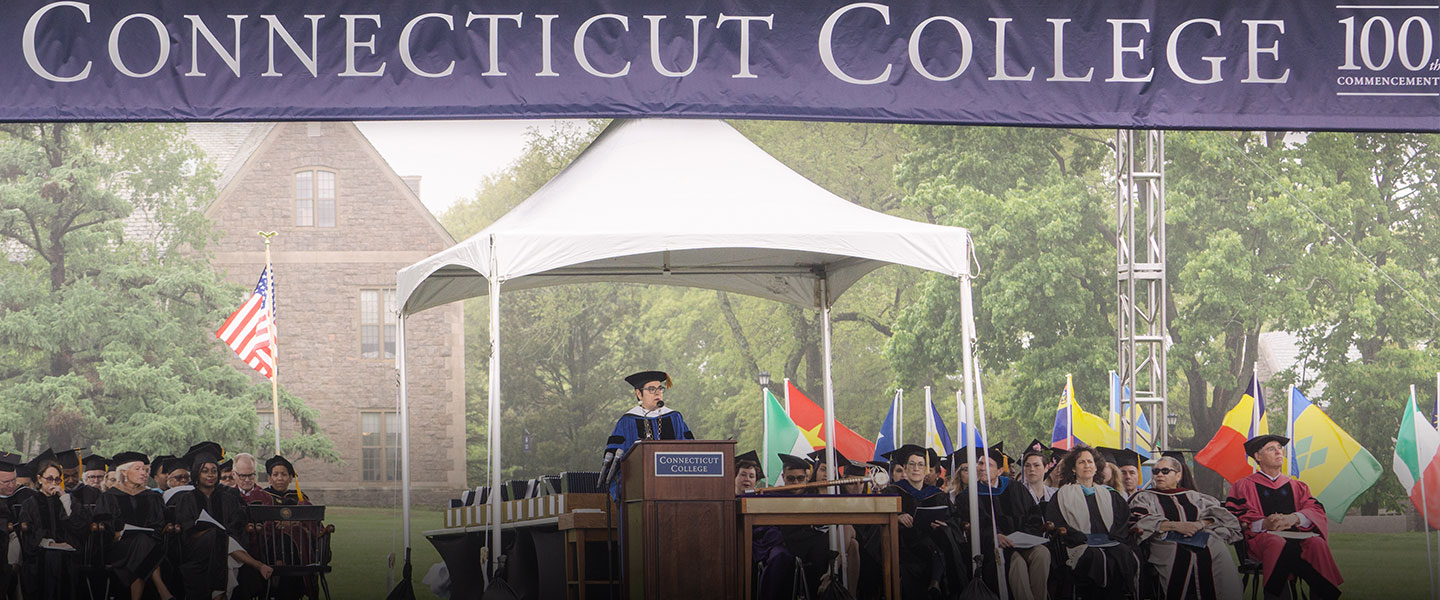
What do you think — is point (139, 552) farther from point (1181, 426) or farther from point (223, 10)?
point (1181, 426)

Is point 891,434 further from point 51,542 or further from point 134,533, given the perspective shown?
point 51,542

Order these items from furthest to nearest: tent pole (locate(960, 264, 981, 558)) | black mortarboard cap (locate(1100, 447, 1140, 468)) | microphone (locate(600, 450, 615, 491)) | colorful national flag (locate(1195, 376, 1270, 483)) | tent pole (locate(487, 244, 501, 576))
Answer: colorful national flag (locate(1195, 376, 1270, 483)) → black mortarboard cap (locate(1100, 447, 1140, 468)) → microphone (locate(600, 450, 615, 491)) → tent pole (locate(960, 264, 981, 558)) → tent pole (locate(487, 244, 501, 576))

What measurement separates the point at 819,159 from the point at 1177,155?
9.29 meters

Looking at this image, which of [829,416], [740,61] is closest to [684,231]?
[740,61]

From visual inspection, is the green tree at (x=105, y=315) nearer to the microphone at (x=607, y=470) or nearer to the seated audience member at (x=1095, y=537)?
the microphone at (x=607, y=470)

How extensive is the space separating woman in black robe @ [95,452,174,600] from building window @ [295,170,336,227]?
2411 centimetres

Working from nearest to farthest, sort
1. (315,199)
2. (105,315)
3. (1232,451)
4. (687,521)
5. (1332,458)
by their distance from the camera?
(687,521), (1332,458), (1232,451), (105,315), (315,199)

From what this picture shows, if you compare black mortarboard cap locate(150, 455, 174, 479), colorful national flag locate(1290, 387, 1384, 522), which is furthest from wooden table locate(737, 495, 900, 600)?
colorful national flag locate(1290, 387, 1384, 522)

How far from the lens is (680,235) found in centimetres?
907

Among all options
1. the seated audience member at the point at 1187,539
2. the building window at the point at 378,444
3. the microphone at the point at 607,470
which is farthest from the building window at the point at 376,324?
the seated audience member at the point at 1187,539

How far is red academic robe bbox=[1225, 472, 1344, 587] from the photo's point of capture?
427 inches

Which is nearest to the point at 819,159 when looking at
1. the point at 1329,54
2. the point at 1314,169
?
the point at 1314,169

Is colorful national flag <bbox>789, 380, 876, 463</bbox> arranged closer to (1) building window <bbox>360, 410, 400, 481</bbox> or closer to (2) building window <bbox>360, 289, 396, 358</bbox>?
(1) building window <bbox>360, 410, 400, 481</bbox>

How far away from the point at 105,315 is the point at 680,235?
22115mm
